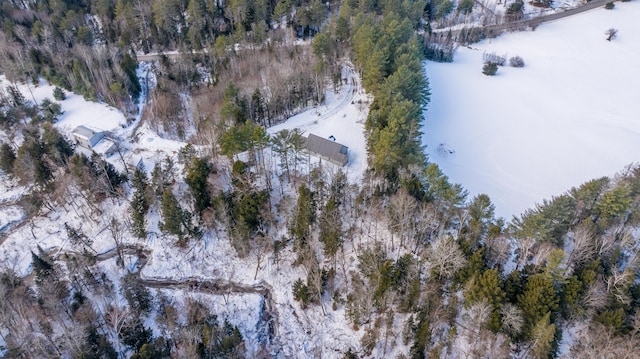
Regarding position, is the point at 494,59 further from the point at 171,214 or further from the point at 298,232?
the point at 171,214

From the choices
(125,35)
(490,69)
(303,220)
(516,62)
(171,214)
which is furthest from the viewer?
(516,62)

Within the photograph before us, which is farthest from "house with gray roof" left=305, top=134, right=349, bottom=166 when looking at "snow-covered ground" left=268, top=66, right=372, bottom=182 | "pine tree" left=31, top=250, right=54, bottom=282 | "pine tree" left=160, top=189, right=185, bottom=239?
"pine tree" left=31, top=250, right=54, bottom=282

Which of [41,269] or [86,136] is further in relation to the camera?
[86,136]

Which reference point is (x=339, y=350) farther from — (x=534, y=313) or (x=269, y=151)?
(x=269, y=151)

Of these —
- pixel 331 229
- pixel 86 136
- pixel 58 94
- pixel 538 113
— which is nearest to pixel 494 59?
pixel 538 113

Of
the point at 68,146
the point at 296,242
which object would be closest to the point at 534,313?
the point at 296,242

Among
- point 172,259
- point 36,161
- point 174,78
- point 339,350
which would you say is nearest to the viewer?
point 339,350

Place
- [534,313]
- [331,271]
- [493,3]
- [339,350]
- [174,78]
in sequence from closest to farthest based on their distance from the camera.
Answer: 1. [534,313]
2. [339,350]
3. [331,271]
4. [174,78]
5. [493,3]
